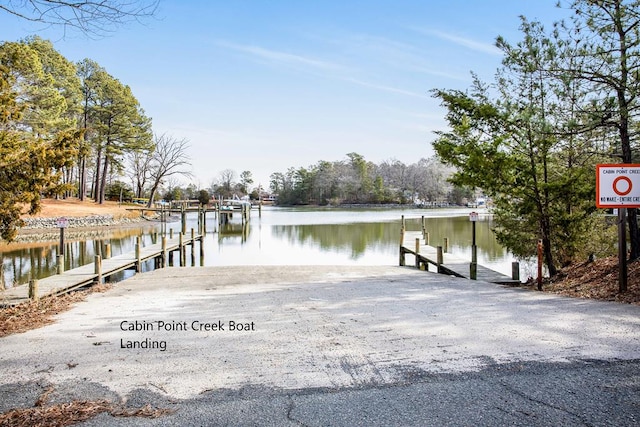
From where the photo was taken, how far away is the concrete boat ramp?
2910 mm

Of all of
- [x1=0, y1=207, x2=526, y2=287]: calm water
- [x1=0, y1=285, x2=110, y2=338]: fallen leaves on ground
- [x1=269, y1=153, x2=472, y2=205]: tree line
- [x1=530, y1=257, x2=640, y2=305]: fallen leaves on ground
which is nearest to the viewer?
[x1=0, y1=285, x2=110, y2=338]: fallen leaves on ground

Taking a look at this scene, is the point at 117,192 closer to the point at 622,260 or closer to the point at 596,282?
the point at 596,282

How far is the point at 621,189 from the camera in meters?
6.93

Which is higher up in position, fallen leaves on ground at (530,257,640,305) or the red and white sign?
the red and white sign

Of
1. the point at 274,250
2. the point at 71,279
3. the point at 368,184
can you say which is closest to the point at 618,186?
the point at 71,279

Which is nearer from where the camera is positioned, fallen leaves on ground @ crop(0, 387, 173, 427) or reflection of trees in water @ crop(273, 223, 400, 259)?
fallen leaves on ground @ crop(0, 387, 173, 427)

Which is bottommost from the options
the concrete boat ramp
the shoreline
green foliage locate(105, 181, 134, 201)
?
the shoreline

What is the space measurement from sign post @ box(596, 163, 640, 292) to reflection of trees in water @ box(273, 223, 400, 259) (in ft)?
44.6

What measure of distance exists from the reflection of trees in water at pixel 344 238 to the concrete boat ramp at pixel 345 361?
14.3m

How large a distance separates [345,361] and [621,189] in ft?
18.5

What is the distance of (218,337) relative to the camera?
481 centimetres

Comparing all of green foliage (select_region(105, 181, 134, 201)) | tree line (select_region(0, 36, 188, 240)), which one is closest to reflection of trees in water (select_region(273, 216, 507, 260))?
tree line (select_region(0, 36, 188, 240))

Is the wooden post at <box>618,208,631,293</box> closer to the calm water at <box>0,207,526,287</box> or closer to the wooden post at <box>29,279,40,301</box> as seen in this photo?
the calm water at <box>0,207,526,287</box>

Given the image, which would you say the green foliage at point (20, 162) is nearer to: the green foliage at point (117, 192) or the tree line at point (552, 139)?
the tree line at point (552, 139)
